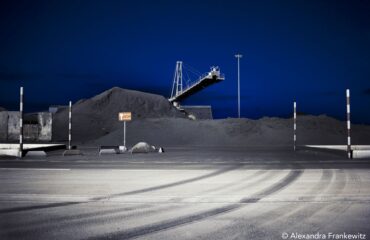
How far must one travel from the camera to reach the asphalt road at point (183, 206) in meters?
4.67

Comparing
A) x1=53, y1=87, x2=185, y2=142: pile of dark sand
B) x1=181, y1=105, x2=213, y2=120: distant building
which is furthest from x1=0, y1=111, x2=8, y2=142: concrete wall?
x1=181, y1=105, x2=213, y2=120: distant building

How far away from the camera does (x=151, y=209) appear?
5.92m

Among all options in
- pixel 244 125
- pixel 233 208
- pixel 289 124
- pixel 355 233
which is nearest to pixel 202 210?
pixel 233 208

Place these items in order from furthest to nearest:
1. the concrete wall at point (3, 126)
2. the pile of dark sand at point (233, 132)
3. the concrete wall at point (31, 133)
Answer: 1. the concrete wall at point (31, 133)
2. the concrete wall at point (3, 126)
3. the pile of dark sand at point (233, 132)

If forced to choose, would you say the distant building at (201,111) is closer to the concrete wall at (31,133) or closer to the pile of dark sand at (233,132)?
the pile of dark sand at (233,132)

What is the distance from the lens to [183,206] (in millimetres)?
6180

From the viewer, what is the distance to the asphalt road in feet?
15.3

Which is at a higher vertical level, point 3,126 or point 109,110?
point 109,110

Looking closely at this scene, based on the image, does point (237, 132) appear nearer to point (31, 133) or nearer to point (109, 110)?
point (31, 133)

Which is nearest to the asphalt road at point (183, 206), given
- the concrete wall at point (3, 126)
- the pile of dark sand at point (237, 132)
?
the pile of dark sand at point (237, 132)

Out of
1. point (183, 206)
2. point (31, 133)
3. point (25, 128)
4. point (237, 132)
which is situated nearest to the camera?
point (183, 206)

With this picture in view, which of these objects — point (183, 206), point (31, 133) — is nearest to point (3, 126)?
point (31, 133)

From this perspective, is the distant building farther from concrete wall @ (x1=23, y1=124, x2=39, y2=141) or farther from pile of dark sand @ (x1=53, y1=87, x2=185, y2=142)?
concrete wall @ (x1=23, y1=124, x2=39, y2=141)

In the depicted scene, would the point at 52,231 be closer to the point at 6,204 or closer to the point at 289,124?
the point at 6,204
